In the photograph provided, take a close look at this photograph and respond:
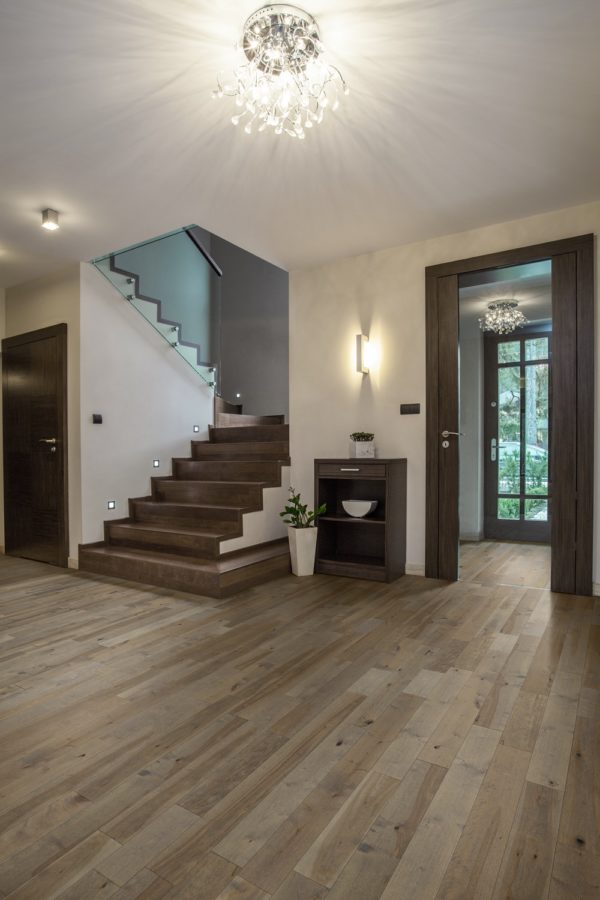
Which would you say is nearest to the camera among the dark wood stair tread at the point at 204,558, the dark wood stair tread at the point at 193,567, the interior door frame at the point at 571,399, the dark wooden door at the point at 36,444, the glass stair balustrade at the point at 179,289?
the interior door frame at the point at 571,399

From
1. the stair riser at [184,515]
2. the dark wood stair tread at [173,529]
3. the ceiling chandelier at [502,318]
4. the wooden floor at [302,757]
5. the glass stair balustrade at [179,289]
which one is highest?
the glass stair balustrade at [179,289]

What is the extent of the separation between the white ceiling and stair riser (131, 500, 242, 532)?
2.26 meters

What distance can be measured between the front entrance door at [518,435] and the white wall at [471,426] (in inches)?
2.5

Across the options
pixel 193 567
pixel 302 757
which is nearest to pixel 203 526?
pixel 193 567

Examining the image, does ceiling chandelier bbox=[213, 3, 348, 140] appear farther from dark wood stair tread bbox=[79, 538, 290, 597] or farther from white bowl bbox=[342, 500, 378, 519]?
dark wood stair tread bbox=[79, 538, 290, 597]

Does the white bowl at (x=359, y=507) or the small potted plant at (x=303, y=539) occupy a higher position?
the white bowl at (x=359, y=507)

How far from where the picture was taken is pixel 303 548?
13.6ft

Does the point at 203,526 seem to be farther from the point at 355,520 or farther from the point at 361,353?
the point at 361,353

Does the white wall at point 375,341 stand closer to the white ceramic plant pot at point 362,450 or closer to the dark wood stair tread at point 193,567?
the white ceramic plant pot at point 362,450

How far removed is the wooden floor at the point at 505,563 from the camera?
3.96 m

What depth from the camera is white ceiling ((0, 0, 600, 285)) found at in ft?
6.60

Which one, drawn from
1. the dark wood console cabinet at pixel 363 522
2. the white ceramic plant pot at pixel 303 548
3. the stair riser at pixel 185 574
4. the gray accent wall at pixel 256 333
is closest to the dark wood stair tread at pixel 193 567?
the stair riser at pixel 185 574

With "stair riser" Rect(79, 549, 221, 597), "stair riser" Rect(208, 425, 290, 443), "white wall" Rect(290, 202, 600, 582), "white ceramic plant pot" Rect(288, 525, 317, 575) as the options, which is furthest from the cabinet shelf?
"stair riser" Rect(208, 425, 290, 443)

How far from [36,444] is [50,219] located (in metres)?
2.18
